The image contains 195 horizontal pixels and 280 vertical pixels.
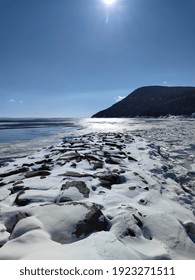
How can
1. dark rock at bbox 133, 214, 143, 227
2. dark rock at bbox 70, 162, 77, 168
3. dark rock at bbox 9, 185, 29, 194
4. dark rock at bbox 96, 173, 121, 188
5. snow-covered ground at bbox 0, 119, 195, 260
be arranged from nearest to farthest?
snow-covered ground at bbox 0, 119, 195, 260 → dark rock at bbox 133, 214, 143, 227 → dark rock at bbox 9, 185, 29, 194 → dark rock at bbox 96, 173, 121, 188 → dark rock at bbox 70, 162, 77, 168

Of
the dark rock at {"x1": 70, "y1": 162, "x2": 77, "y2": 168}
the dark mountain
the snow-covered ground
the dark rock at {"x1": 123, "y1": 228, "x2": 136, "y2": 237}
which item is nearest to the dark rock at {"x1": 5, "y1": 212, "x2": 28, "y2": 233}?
the snow-covered ground

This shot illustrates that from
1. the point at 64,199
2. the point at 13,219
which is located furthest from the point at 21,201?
the point at 64,199

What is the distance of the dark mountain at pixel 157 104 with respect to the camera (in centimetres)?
12988

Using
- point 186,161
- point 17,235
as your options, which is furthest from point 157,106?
point 17,235

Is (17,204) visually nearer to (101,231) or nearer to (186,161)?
(101,231)

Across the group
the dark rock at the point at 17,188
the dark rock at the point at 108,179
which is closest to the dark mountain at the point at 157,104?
the dark rock at the point at 108,179

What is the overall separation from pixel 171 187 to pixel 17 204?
4.68 metres

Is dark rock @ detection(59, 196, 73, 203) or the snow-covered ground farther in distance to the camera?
dark rock @ detection(59, 196, 73, 203)

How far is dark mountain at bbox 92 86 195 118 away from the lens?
426ft

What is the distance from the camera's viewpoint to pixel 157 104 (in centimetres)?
15175

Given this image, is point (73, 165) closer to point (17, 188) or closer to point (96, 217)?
point (17, 188)

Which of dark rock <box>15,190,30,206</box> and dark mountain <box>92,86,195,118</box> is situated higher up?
dark mountain <box>92,86,195,118</box>

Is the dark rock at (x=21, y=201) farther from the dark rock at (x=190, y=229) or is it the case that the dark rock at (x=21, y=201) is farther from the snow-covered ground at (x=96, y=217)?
the dark rock at (x=190, y=229)

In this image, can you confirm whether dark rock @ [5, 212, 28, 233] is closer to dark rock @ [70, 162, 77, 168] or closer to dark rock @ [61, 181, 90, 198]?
dark rock @ [61, 181, 90, 198]
